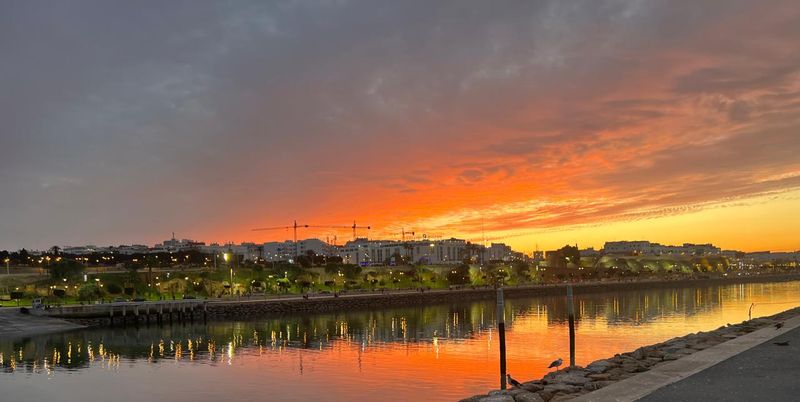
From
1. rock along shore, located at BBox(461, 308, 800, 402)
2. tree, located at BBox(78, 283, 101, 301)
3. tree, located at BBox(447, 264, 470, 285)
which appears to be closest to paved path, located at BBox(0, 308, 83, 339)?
tree, located at BBox(78, 283, 101, 301)

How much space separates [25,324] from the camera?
73062 millimetres

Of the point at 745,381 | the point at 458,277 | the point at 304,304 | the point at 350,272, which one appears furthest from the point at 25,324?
the point at 458,277

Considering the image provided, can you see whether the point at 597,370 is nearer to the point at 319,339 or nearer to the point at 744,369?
the point at 744,369

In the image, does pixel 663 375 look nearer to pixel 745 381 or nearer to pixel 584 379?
pixel 745 381

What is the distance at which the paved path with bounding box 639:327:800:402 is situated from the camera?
16734 mm

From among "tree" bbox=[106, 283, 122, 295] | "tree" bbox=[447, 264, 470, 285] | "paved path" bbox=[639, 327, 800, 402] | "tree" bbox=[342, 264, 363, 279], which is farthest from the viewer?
"tree" bbox=[447, 264, 470, 285]

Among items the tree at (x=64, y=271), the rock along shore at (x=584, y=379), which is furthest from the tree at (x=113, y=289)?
the rock along shore at (x=584, y=379)

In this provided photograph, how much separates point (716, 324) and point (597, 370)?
53.2m

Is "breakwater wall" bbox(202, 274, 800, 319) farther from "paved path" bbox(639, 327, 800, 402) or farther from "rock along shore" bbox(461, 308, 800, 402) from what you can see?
"paved path" bbox(639, 327, 800, 402)

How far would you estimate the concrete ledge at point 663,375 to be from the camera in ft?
58.7

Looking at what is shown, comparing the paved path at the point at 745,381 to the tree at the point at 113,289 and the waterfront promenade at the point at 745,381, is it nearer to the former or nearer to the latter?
the waterfront promenade at the point at 745,381

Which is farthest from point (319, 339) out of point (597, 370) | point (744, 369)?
point (744, 369)

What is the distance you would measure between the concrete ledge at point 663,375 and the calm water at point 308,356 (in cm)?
1340

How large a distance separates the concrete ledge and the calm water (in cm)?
1340
